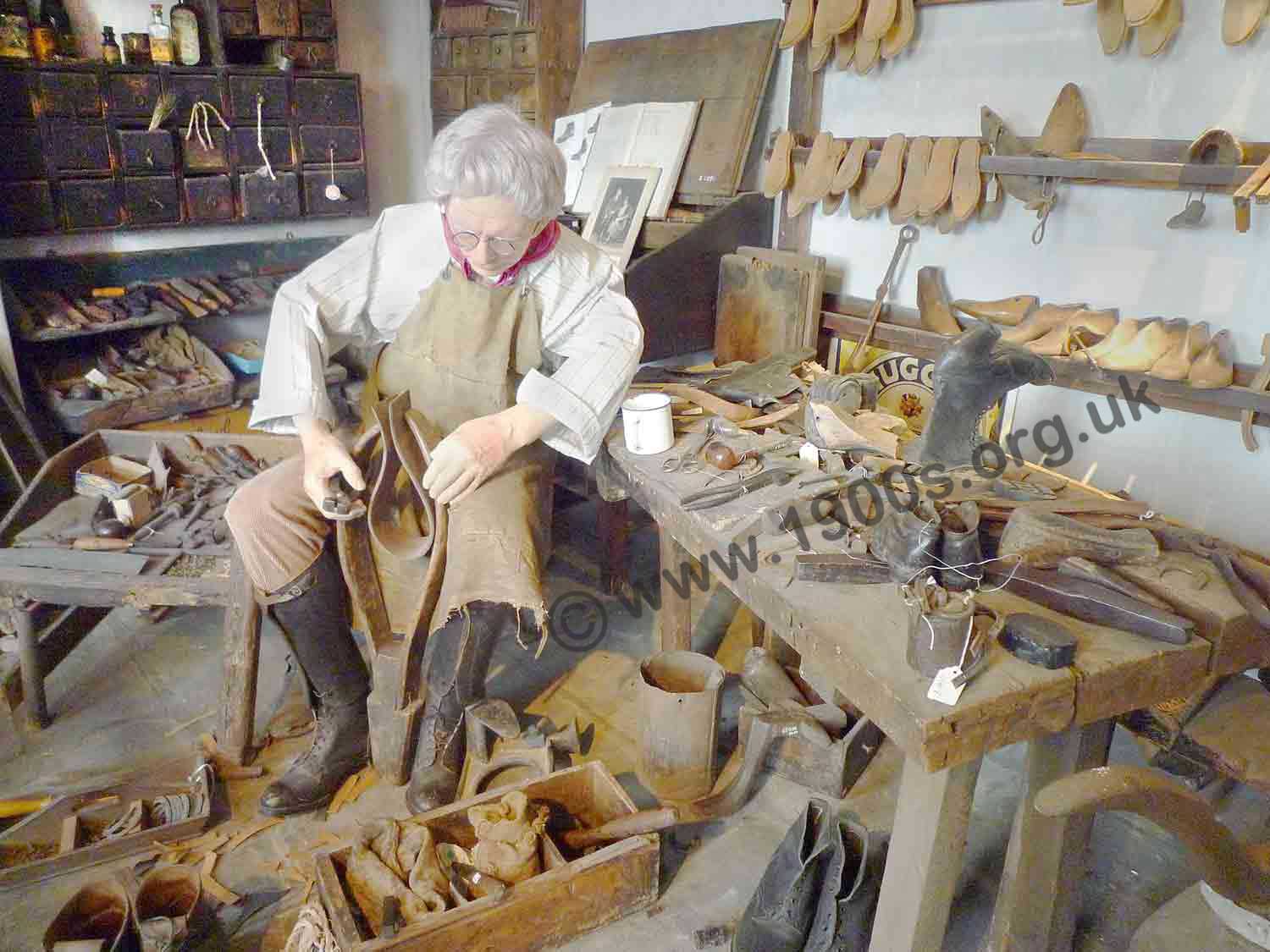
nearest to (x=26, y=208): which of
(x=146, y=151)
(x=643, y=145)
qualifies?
(x=146, y=151)

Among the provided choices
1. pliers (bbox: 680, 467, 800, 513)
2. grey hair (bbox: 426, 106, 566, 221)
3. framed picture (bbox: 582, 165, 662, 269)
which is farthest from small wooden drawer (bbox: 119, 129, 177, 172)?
pliers (bbox: 680, 467, 800, 513)

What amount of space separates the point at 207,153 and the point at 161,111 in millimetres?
295

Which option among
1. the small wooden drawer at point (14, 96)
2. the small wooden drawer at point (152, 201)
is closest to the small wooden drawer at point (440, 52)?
the small wooden drawer at point (152, 201)

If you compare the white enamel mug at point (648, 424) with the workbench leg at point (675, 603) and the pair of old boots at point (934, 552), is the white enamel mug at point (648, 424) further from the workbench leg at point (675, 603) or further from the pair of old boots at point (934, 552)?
the pair of old boots at point (934, 552)

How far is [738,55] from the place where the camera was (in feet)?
11.9

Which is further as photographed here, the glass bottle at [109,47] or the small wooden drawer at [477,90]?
the small wooden drawer at [477,90]

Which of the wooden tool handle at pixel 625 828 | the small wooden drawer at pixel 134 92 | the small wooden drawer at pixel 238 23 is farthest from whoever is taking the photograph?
the small wooden drawer at pixel 238 23

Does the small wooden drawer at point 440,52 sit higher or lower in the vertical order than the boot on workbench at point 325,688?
higher

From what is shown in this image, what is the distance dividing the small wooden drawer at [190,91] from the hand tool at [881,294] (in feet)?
11.4

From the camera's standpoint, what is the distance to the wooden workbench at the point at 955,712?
4.67 ft

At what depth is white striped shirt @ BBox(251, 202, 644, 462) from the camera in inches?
92.4

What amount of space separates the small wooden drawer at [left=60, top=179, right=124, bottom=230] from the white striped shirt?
8.42 ft

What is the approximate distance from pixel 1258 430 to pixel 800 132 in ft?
6.15

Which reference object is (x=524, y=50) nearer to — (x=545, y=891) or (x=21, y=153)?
(x=21, y=153)
